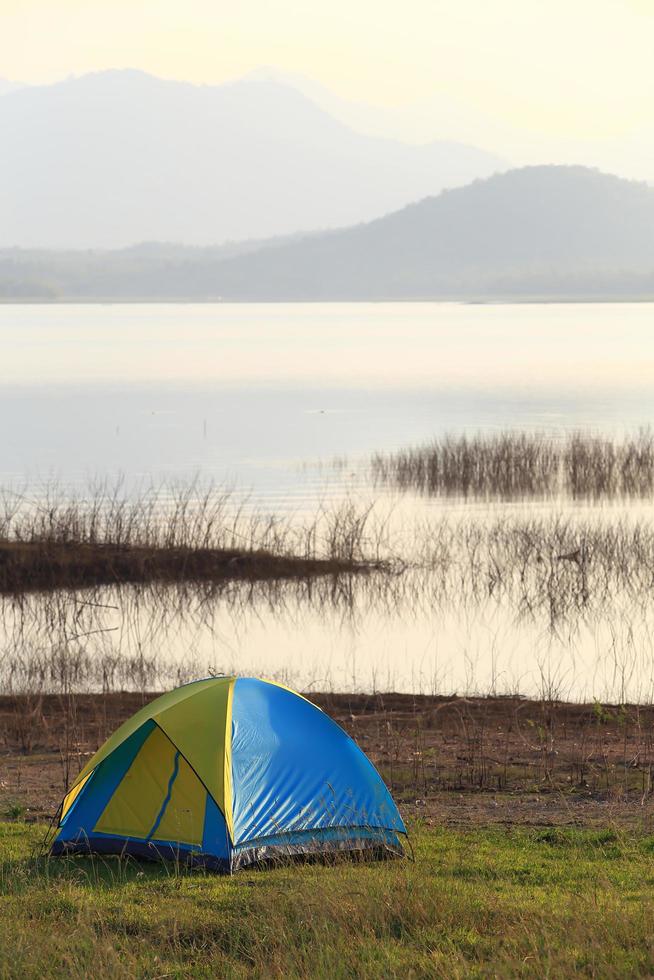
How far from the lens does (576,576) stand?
24562 mm

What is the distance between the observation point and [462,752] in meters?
13.4

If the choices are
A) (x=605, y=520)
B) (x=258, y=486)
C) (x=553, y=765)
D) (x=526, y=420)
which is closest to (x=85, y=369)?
(x=526, y=420)

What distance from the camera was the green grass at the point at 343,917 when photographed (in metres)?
7.57

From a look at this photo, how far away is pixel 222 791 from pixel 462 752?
4.18 metres

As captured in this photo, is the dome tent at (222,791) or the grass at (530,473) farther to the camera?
the grass at (530,473)

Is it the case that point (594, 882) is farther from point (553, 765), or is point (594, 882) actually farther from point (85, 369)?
point (85, 369)

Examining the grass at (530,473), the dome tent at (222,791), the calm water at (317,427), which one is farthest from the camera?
the grass at (530,473)

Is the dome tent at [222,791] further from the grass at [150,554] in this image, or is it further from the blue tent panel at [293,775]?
the grass at [150,554]

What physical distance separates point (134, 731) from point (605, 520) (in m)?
20.8

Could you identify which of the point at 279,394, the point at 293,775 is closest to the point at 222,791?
the point at 293,775

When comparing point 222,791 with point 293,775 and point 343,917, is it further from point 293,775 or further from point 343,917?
point 343,917

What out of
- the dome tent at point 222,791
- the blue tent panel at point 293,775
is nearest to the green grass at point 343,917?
the dome tent at point 222,791

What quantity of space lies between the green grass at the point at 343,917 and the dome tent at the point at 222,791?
8.2 inches

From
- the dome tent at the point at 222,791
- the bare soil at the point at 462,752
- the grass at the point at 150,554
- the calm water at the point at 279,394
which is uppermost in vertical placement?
the calm water at the point at 279,394
